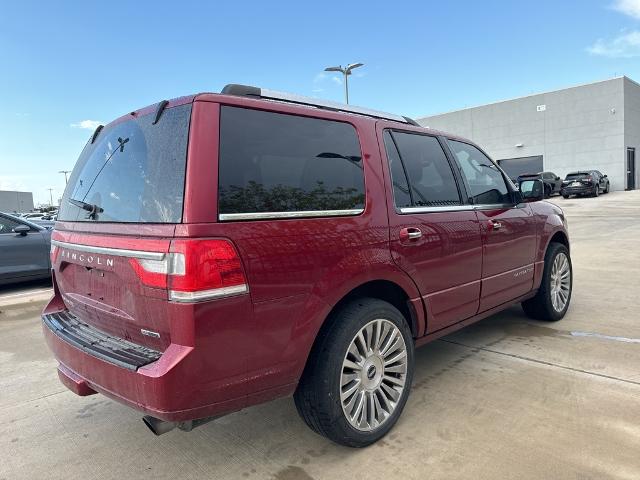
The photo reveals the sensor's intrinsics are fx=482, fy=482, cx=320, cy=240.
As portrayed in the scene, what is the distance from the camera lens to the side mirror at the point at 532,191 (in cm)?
438

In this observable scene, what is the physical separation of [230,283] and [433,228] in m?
1.60

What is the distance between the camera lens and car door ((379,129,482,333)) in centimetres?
304

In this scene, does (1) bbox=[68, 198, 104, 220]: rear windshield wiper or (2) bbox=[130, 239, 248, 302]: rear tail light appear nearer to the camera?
(2) bbox=[130, 239, 248, 302]: rear tail light

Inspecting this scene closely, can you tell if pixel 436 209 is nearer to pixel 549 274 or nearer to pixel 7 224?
pixel 549 274

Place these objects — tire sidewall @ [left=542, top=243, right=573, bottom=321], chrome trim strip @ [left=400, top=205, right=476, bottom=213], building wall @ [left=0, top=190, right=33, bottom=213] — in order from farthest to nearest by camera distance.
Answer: building wall @ [left=0, top=190, right=33, bottom=213], tire sidewall @ [left=542, top=243, right=573, bottom=321], chrome trim strip @ [left=400, top=205, right=476, bottom=213]

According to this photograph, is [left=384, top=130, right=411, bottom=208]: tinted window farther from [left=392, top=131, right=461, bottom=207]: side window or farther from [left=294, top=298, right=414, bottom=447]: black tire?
[left=294, top=298, right=414, bottom=447]: black tire

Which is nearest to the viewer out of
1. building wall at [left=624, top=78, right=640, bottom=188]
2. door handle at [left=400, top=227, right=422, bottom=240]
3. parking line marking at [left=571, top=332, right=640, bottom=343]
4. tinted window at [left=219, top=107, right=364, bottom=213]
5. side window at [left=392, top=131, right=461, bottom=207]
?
tinted window at [left=219, top=107, right=364, bottom=213]

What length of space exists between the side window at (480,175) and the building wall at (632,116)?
35.0 m

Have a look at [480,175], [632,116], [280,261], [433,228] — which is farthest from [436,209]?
[632,116]

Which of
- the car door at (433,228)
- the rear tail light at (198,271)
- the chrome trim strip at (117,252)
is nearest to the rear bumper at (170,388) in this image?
the rear tail light at (198,271)

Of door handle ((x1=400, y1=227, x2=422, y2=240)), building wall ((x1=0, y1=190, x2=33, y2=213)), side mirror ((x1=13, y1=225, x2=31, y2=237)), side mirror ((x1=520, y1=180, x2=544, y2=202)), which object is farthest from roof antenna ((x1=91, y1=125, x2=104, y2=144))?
building wall ((x1=0, y1=190, x2=33, y2=213))

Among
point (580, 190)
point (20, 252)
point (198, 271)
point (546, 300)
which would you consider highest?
point (580, 190)

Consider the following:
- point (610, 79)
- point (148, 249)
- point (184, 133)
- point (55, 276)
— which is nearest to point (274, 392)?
point (148, 249)

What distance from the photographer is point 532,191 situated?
4.41 meters
